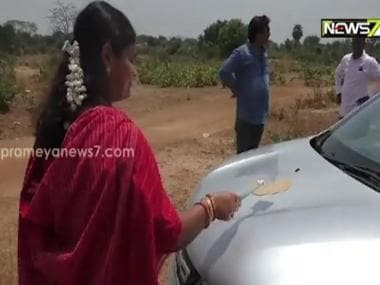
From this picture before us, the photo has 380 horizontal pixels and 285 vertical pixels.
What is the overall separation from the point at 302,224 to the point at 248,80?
3.66 metres

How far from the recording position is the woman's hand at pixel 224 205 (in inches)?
83.3

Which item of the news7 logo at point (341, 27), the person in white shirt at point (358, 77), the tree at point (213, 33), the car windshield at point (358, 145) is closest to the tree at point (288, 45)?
the tree at point (213, 33)

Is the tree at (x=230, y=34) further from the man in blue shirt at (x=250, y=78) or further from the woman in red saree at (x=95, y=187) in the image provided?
the woman in red saree at (x=95, y=187)

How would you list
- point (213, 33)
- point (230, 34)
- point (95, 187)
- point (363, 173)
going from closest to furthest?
point (95, 187) < point (363, 173) < point (230, 34) < point (213, 33)

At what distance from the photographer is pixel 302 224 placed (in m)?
2.05

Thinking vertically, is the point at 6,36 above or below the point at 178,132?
above

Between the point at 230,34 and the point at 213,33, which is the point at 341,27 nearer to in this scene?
the point at 230,34

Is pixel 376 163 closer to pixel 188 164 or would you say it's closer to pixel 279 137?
pixel 188 164

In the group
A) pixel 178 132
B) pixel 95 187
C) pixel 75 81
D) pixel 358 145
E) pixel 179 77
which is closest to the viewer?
pixel 95 187

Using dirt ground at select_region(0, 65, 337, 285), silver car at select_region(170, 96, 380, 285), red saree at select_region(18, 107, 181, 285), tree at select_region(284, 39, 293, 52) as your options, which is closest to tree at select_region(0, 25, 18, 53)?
dirt ground at select_region(0, 65, 337, 285)

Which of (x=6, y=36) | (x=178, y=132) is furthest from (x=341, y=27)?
(x=6, y=36)

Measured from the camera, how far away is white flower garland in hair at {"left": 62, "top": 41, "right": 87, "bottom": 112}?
1927 mm

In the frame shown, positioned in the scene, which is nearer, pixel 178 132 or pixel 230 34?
pixel 178 132

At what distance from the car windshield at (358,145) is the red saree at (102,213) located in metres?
0.89
